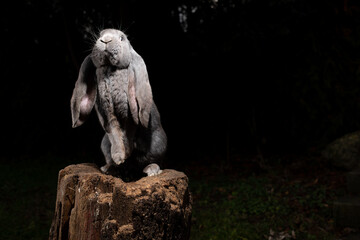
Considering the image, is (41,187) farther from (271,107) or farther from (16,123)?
(271,107)

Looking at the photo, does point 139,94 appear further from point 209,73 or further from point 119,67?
point 209,73

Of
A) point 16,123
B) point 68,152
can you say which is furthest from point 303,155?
point 16,123

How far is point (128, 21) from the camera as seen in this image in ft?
15.1

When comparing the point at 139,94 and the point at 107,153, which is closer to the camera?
the point at 139,94

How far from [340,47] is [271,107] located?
1342mm

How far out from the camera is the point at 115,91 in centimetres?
215

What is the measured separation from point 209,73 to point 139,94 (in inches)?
152

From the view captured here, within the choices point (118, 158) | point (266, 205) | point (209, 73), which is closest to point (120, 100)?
point (118, 158)

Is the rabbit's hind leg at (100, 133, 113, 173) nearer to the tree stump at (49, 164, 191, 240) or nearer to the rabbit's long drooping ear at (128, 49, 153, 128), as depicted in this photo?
the tree stump at (49, 164, 191, 240)

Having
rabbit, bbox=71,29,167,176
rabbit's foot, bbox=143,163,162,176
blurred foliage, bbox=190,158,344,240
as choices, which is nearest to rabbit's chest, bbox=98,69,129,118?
rabbit, bbox=71,29,167,176

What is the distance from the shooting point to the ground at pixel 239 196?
372cm

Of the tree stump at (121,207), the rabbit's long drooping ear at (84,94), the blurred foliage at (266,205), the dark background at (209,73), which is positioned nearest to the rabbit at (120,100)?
the rabbit's long drooping ear at (84,94)

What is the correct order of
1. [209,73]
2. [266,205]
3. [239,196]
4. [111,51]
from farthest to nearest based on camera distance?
1. [209,73]
2. [239,196]
3. [266,205]
4. [111,51]

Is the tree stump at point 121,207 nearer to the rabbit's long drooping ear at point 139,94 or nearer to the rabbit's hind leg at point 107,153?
the rabbit's hind leg at point 107,153
